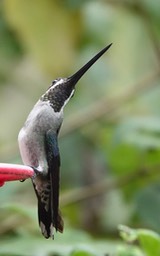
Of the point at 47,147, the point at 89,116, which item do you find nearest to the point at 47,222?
the point at 47,147

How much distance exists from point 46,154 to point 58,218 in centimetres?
14

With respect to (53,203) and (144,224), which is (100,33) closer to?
(144,224)

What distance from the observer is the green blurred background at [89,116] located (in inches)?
116

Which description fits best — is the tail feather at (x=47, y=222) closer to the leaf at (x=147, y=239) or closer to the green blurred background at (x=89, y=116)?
the leaf at (x=147, y=239)

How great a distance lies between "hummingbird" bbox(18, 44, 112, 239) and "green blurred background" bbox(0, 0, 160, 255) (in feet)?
1.31

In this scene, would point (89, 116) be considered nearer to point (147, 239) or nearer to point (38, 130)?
point (147, 239)

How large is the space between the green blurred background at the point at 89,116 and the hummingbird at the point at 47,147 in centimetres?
40

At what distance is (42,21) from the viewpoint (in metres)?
4.02

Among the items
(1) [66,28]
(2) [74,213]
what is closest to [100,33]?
(1) [66,28]

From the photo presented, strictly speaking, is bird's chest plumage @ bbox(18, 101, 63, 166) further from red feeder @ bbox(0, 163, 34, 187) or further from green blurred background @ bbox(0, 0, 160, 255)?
green blurred background @ bbox(0, 0, 160, 255)

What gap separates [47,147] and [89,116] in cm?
194

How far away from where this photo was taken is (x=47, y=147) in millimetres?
1706

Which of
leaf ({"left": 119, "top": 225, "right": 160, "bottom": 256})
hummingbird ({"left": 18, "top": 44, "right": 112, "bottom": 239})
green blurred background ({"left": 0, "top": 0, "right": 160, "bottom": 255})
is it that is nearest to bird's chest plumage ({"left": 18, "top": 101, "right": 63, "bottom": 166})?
hummingbird ({"left": 18, "top": 44, "right": 112, "bottom": 239})

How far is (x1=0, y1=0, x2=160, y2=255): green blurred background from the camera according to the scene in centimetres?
296
